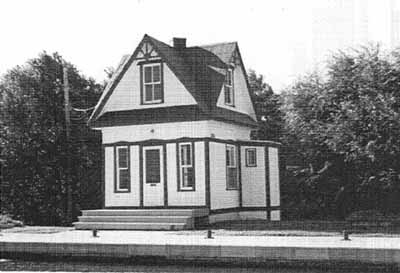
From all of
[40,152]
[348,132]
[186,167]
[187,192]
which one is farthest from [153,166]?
[40,152]

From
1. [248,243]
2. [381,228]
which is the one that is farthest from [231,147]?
[248,243]

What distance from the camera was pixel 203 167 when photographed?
20.9 metres

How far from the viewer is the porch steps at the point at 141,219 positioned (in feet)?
63.5

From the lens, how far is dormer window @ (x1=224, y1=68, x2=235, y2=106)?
78.0 ft

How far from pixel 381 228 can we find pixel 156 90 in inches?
359

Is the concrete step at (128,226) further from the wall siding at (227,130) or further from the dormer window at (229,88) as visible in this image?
the dormer window at (229,88)

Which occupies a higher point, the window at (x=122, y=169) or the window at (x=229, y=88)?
the window at (x=229, y=88)

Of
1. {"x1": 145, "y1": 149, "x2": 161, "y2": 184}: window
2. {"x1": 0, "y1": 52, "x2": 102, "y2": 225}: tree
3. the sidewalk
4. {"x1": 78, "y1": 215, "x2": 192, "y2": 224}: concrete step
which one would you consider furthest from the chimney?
{"x1": 0, "y1": 52, "x2": 102, "y2": 225}: tree

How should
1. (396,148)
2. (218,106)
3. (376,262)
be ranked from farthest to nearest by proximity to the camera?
(396,148), (218,106), (376,262)

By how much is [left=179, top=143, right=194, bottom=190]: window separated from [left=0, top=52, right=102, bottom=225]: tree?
1320cm

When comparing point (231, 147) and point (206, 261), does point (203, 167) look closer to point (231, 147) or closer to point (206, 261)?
point (231, 147)

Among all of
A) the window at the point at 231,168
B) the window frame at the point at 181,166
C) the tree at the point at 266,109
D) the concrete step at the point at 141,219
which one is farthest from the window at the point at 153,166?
the tree at the point at 266,109

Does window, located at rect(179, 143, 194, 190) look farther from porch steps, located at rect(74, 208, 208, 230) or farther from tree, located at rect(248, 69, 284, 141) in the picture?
tree, located at rect(248, 69, 284, 141)

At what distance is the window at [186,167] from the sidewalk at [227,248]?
5040 mm
